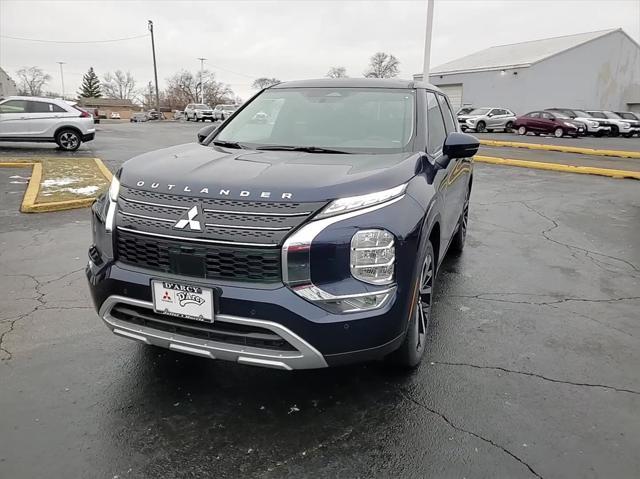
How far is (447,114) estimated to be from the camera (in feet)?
16.2

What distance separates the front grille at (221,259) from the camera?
235 cm

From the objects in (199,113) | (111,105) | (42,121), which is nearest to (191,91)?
(111,105)

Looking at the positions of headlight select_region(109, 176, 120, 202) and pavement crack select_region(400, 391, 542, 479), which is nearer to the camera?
pavement crack select_region(400, 391, 542, 479)

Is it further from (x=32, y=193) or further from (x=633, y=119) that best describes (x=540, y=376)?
(x=633, y=119)

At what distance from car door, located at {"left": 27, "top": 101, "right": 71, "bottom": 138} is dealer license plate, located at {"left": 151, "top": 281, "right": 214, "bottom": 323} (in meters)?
14.8

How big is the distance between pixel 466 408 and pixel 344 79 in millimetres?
2898

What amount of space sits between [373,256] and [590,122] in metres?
30.4

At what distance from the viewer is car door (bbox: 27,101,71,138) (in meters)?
14.5

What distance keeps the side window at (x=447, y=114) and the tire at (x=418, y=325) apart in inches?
74.7

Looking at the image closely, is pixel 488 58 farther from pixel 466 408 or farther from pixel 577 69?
pixel 466 408

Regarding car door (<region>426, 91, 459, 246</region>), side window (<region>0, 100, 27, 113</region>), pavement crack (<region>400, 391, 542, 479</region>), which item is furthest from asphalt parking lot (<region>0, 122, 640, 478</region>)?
side window (<region>0, 100, 27, 113</region>)

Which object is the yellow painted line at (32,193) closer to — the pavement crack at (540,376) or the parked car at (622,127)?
the pavement crack at (540,376)

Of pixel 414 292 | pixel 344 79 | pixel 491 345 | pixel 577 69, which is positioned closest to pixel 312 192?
pixel 414 292

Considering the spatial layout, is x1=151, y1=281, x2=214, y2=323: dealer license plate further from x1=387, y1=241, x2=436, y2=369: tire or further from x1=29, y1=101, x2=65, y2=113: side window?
x1=29, y1=101, x2=65, y2=113: side window
